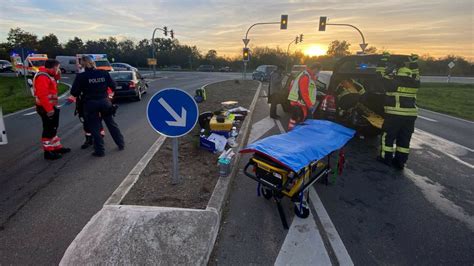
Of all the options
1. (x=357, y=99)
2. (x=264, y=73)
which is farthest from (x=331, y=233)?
(x=264, y=73)

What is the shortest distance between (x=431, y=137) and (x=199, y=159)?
6658 mm

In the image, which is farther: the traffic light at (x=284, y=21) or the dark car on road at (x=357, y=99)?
the traffic light at (x=284, y=21)

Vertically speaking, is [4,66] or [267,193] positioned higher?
[4,66]

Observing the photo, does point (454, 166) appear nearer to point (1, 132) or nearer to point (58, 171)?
point (58, 171)

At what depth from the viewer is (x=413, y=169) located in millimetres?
5004

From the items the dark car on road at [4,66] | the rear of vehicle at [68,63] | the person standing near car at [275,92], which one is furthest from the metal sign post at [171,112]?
the dark car on road at [4,66]

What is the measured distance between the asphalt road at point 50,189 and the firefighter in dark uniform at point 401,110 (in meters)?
4.93

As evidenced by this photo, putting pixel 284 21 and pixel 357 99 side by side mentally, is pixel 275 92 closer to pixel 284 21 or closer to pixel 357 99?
pixel 357 99

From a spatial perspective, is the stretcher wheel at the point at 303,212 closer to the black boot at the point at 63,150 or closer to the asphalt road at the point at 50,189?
the asphalt road at the point at 50,189

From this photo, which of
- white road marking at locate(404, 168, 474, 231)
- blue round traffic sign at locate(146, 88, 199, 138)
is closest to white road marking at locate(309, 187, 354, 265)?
white road marking at locate(404, 168, 474, 231)

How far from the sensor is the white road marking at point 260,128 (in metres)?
6.78

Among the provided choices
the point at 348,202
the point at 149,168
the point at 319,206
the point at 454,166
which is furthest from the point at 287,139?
the point at 454,166

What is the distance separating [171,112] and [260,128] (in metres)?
4.49

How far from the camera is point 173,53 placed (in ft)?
248
